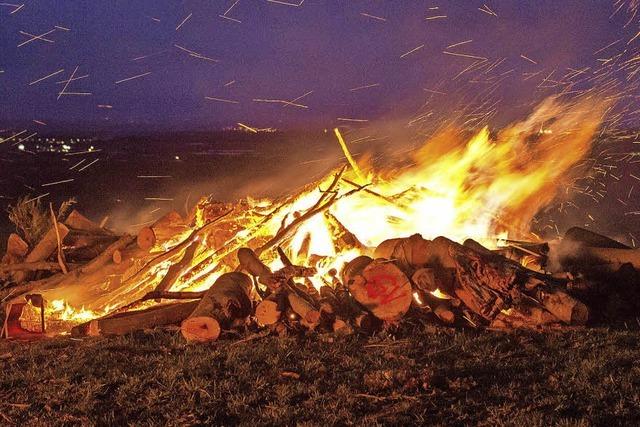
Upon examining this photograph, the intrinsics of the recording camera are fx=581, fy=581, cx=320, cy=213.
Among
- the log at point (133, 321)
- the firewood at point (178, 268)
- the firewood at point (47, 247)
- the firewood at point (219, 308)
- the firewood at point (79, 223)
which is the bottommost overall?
the firewood at point (79, 223)

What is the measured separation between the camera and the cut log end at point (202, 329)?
18.9ft

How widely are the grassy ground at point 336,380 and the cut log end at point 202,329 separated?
4.8 inches

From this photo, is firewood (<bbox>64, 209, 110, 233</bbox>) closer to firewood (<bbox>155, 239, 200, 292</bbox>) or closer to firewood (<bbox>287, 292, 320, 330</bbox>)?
firewood (<bbox>155, 239, 200, 292</bbox>)

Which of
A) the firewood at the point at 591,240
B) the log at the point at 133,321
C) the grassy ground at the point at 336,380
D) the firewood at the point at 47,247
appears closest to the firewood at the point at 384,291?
the grassy ground at the point at 336,380

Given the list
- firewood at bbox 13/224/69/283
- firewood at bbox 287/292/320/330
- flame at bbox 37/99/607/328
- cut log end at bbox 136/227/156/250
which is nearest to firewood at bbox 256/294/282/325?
firewood at bbox 287/292/320/330

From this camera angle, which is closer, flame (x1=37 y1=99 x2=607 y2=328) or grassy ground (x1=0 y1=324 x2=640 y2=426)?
grassy ground (x1=0 y1=324 x2=640 y2=426)

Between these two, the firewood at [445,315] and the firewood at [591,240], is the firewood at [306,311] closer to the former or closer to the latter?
the firewood at [445,315]

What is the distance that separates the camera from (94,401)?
4.34 meters

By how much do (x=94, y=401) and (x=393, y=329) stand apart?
2917mm

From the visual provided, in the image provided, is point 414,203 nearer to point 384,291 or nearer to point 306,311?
point 384,291

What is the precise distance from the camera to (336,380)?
465 cm

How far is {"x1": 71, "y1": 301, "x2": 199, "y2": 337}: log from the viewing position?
627 cm

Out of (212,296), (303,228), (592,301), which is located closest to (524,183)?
(592,301)

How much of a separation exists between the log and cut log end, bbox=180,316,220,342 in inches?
29.0
